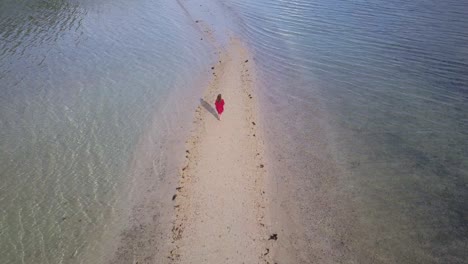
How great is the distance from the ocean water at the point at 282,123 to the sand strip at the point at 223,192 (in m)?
0.96

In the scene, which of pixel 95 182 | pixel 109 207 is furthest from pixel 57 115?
pixel 109 207

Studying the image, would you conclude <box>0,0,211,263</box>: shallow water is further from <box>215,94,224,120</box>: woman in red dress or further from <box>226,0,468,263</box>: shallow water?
<box>226,0,468,263</box>: shallow water

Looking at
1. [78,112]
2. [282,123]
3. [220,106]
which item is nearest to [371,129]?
[282,123]

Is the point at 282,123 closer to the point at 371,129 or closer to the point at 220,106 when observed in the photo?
the point at 220,106

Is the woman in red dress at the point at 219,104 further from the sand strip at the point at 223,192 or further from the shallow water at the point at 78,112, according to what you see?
the shallow water at the point at 78,112

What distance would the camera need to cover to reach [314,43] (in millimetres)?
27688

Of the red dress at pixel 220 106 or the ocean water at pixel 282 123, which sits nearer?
the ocean water at pixel 282 123

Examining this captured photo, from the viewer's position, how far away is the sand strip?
12109mm

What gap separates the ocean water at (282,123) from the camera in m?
13.0

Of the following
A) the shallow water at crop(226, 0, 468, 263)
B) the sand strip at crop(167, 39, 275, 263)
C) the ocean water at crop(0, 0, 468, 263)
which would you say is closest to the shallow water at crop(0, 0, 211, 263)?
the ocean water at crop(0, 0, 468, 263)

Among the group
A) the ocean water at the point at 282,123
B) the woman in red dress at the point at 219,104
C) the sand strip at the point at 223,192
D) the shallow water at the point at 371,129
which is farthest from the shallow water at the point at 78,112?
the shallow water at the point at 371,129

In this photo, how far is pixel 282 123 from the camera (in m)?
18.8

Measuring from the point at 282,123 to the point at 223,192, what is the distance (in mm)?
6386

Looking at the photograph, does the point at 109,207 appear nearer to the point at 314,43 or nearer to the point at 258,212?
the point at 258,212
